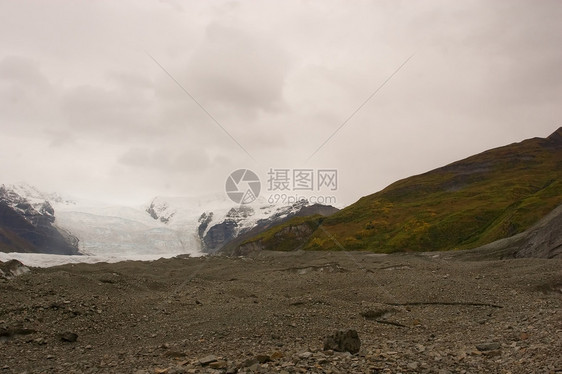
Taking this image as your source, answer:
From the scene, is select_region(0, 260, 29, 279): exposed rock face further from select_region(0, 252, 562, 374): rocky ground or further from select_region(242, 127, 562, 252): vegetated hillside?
select_region(242, 127, 562, 252): vegetated hillside

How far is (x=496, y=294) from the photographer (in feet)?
85.8

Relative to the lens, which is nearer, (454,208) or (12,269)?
(12,269)

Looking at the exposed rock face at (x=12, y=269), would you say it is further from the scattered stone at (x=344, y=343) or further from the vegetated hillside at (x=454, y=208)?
the vegetated hillside at (x=454, y=208)

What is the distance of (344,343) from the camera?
46.6 feet

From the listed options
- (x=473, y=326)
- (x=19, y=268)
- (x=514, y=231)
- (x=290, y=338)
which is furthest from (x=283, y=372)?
(x=514, y=231)

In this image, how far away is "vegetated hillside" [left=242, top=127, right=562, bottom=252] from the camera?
81562 millimetres

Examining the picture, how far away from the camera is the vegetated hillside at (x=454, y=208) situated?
268 feet

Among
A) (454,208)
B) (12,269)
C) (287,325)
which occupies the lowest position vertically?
(287,325)

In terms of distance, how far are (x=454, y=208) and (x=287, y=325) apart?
98.4m

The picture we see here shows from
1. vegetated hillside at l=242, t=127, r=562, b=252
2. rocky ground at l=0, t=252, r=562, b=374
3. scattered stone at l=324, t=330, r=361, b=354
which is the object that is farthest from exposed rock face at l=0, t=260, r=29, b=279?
vegetated hillside at l=242, t=127, r=562, b=252

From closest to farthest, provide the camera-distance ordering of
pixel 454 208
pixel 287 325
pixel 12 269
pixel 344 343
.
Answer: pixel 344 343
pixel 287 325
pixel 12 269
pixel 454 208

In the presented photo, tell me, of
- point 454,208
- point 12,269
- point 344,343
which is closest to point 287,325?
point 344,343

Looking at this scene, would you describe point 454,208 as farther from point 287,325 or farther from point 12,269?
point 287,325

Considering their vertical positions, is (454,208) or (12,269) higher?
(454,208)
